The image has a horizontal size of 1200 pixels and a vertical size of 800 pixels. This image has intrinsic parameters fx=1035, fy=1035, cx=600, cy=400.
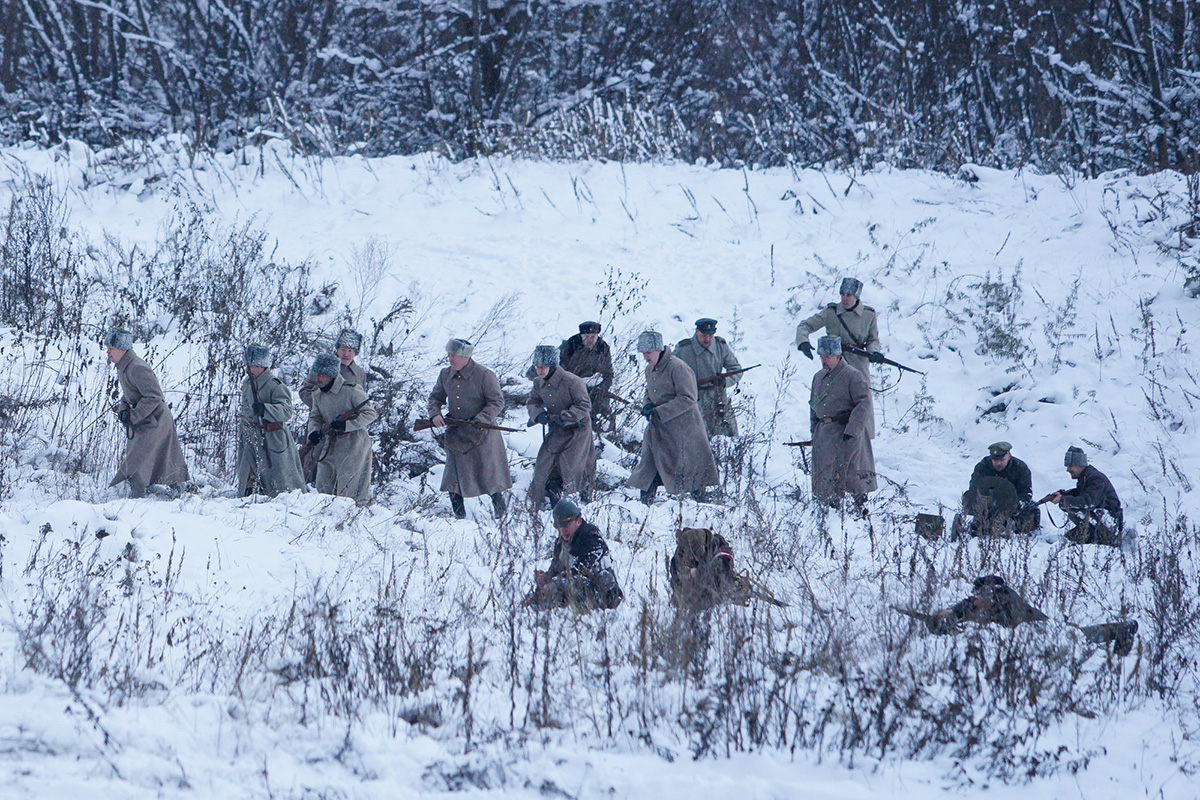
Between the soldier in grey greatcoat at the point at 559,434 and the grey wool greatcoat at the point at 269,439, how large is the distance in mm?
1857

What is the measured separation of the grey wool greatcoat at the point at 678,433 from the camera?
826 centimetres

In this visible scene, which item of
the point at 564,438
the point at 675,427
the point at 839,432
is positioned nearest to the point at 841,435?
the point at 839,432

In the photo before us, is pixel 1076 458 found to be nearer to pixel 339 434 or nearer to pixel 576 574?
pixel 576 574

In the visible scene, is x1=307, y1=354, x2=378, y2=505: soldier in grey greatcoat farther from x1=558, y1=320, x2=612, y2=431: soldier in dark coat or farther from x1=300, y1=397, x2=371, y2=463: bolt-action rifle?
x1=558, y1=320, x2=612, y2=431: soldier in dark coat

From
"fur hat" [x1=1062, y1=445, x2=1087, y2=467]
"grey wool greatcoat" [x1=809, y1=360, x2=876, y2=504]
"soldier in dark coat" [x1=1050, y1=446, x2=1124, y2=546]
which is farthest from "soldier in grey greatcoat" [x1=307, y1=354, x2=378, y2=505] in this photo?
"fur hat" [x1=1062, y1=445, x2=1087, y2=467]

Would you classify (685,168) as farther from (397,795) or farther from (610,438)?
(397,795)

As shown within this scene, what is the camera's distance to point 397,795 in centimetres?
386

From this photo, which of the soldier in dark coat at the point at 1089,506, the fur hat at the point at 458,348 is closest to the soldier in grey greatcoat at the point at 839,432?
the soldier in dark coat at the point at 1089,506

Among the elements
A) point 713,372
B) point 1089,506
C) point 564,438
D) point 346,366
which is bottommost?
point 1089,506

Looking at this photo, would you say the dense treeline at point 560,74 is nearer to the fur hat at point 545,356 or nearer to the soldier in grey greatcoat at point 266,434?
the fur hat at point 545,356

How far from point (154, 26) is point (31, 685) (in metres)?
17.0

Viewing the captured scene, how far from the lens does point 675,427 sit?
8.29 metres

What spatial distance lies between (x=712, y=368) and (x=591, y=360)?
3.59 ft

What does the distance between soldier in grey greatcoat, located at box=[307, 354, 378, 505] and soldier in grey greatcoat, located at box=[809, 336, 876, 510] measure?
3.51m
